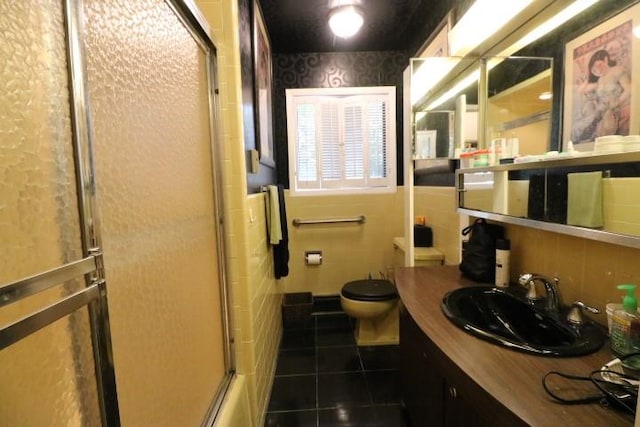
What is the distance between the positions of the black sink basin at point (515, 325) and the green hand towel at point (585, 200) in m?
0.33

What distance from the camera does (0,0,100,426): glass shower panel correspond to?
45 centimetres

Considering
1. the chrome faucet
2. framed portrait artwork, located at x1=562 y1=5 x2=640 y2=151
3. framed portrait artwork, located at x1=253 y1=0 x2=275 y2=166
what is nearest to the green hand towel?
framed portrait artwork, located at x1=562 y1=5 x2=640 y2=151

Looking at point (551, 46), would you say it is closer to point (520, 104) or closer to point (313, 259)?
point (520, 104)

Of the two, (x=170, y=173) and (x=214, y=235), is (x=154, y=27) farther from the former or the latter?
(x=214, y=235)

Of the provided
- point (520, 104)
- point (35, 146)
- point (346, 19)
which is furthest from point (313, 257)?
point (35, 146)

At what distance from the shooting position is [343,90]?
294 centimetres

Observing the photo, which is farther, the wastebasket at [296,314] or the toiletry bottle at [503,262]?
the wastebasket at [296,314]

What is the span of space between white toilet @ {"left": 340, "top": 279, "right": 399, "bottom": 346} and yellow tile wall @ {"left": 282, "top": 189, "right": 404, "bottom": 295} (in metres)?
0.57

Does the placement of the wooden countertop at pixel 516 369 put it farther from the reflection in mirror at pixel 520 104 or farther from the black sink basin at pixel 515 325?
the reflection in mirror at pixel 520 104

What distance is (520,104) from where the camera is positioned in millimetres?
1371

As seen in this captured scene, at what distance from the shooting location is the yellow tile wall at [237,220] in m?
1.40

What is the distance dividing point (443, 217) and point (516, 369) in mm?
1461

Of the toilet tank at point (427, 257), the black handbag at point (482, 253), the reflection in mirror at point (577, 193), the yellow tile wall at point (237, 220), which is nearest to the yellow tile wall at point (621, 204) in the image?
the reflection in mirror at point (577, 193)

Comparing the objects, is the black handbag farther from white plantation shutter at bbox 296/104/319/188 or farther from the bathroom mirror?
white plantation shutter at bbox 296/104/319/188
